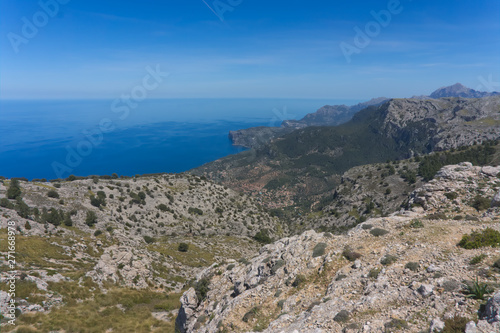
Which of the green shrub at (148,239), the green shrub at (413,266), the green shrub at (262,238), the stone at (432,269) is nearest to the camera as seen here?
the stone at (432,269)

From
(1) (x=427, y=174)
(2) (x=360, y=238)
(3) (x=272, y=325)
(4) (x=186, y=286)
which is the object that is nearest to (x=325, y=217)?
(1) (x=427, y=174)

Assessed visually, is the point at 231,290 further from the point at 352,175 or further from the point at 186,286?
the point at 352,175

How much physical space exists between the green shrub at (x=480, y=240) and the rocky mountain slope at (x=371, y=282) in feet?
0.18

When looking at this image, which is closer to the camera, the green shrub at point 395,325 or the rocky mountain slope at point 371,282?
the green shrub at point 395,325

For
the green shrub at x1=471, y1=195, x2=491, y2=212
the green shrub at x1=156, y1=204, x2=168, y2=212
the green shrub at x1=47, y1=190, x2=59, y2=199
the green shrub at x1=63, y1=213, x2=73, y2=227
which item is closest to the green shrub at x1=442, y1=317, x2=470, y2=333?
the green shrub at x1=471, y1=195, x2=491, y2=212

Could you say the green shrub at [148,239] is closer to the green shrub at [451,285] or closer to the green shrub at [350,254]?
the green shrub at [350,254]

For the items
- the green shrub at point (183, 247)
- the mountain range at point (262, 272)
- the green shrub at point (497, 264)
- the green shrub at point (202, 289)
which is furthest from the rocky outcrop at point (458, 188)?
the green shrub at point (183, 247)

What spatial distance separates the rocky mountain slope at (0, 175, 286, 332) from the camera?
74.1 ft

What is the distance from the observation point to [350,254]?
1808 cm

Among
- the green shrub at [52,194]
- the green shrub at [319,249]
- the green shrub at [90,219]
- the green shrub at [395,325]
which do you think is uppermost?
the green shrub at [395,325]

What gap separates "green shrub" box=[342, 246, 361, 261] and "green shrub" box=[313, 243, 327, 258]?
2.00 meters

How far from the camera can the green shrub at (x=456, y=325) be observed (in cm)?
936

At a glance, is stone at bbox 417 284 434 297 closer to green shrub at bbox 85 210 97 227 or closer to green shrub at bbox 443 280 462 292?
green shrub at bbox 443 280 462 292

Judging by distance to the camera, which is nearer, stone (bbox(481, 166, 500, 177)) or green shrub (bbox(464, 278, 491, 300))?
green shrub (bbox(464, 278, 491, 300))
